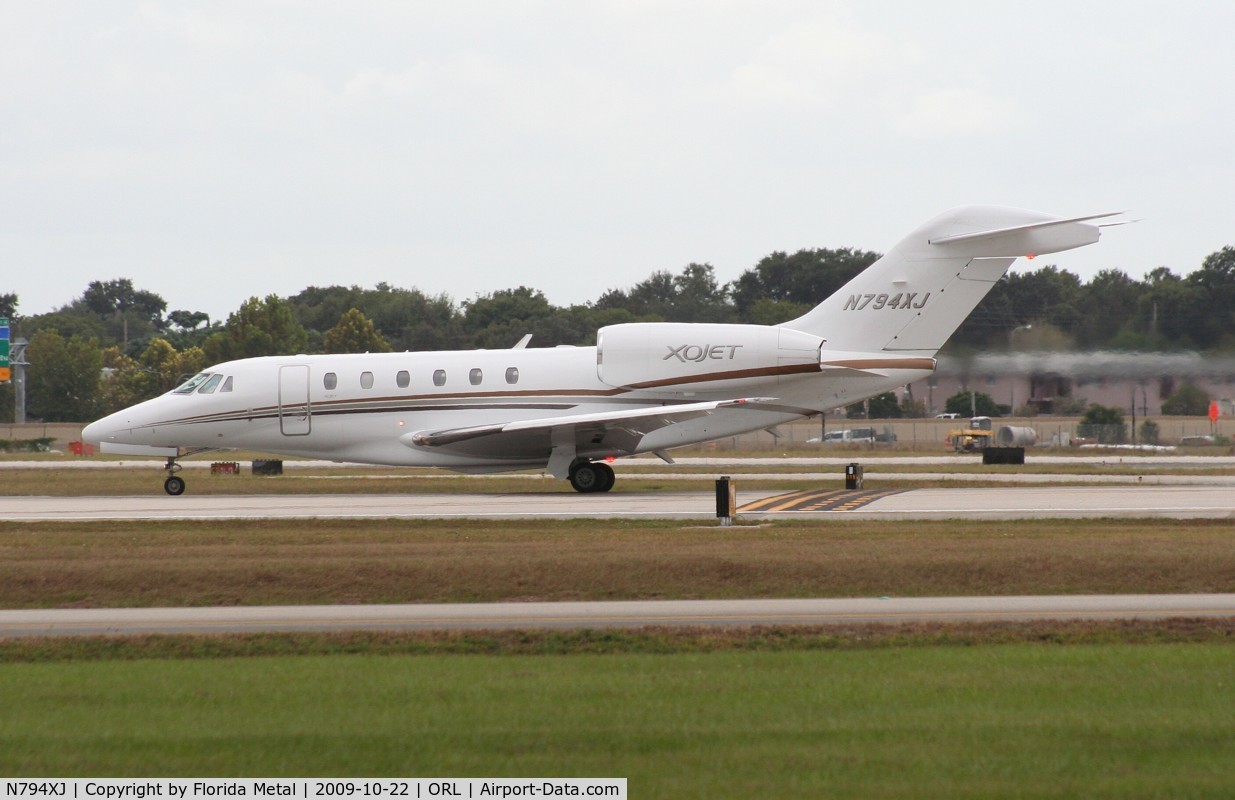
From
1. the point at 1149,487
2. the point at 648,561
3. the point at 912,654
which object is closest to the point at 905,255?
the point at 1149,487

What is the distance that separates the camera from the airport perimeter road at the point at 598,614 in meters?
12.3

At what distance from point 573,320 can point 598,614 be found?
81.0 m

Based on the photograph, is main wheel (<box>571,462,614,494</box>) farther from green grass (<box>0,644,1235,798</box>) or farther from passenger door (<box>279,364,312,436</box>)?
green grass (<box>0,644,1235,798</box>)

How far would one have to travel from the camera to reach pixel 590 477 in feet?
99.3

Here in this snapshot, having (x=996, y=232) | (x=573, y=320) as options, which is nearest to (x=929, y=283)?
(x=996, y=232)

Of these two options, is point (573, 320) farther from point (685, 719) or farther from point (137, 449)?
point (685, 719)

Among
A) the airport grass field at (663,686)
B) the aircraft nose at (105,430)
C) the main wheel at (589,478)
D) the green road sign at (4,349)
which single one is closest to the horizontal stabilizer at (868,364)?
the main wheel at (589,478)

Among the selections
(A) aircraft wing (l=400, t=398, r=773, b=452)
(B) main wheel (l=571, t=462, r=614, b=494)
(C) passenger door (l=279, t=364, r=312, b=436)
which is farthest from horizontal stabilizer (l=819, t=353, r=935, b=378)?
(C) passenger door (l=279, t=364, r=312, b=436)

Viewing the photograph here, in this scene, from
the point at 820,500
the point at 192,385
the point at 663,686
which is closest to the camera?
the point at 663,686

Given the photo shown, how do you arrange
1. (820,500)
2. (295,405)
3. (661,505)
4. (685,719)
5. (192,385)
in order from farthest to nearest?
(192,385)
(295,405)
(820,500)
(661,505)
(685,719)

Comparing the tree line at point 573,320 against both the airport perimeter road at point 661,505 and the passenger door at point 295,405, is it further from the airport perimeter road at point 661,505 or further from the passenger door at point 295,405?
the passenger door at point 295,405

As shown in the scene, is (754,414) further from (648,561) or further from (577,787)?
(577,787)

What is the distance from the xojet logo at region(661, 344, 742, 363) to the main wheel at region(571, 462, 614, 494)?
313cm
